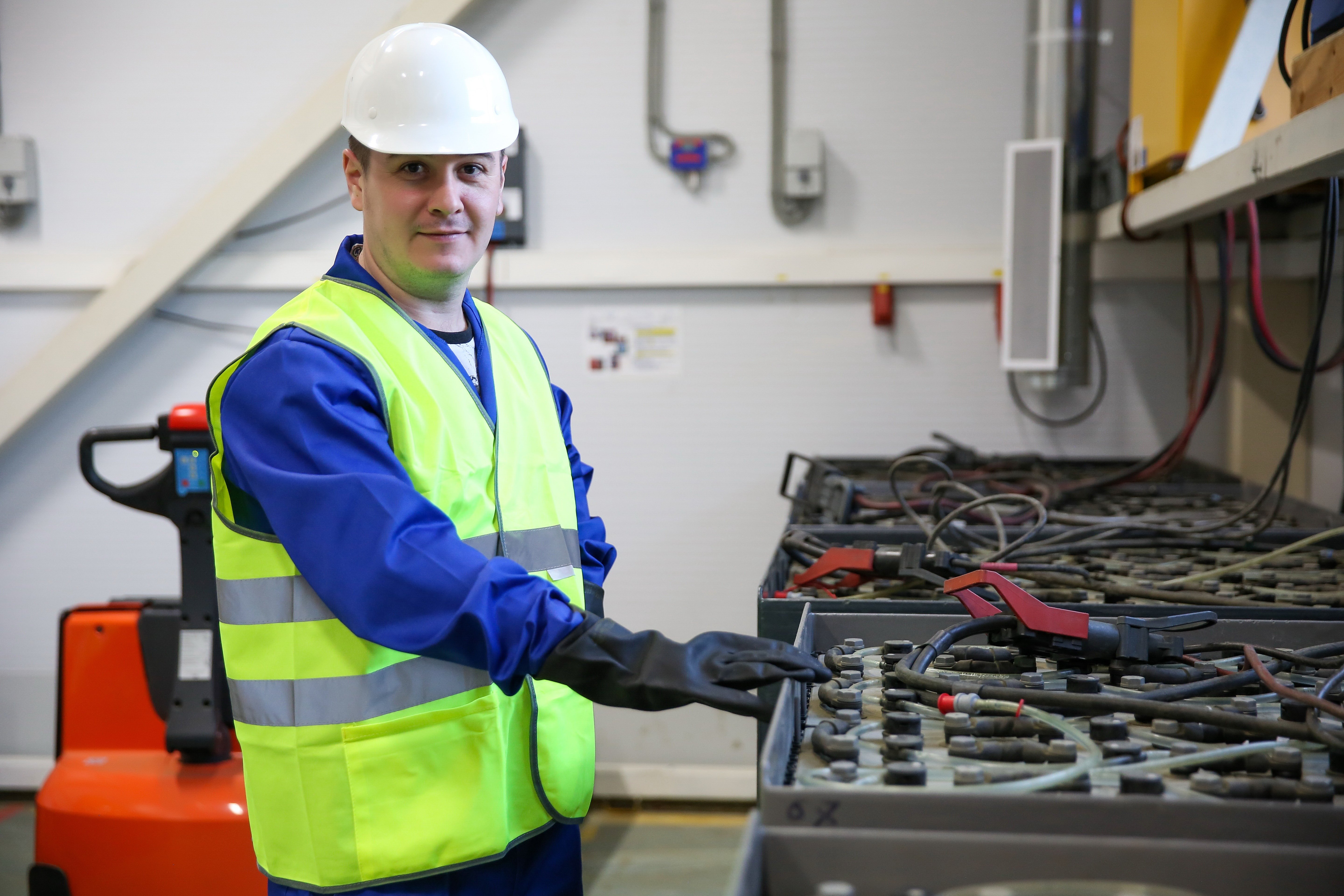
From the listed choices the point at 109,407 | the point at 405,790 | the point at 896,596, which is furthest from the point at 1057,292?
the point at 109,407

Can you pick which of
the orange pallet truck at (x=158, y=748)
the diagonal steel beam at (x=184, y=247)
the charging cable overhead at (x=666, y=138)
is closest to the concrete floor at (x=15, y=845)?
the orange pallet truck at (x=158, y=748)

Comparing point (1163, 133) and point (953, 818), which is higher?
point (1163, 133)

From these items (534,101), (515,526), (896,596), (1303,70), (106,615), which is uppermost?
(534,101)

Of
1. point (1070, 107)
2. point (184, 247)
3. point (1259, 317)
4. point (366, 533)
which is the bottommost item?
point (366, 533)

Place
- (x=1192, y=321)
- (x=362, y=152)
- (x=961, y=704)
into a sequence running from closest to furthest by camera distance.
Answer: (x=961, y=704)
(x=362, y=152)
(x=1192, y=321)

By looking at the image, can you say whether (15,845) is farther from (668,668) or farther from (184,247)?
(668,668)

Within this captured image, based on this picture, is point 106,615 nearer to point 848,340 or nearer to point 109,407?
point 109,407

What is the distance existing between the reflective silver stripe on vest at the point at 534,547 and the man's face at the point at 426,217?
36 cm

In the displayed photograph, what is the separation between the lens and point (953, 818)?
30.6 inches

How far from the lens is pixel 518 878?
143cm

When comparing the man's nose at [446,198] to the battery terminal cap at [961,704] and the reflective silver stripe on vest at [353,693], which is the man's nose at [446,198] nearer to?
the reflective silver stripe on vest at [353,693]

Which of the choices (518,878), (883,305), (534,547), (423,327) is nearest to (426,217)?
(423,327)

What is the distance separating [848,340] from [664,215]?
748 mm

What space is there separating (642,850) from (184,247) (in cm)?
243
